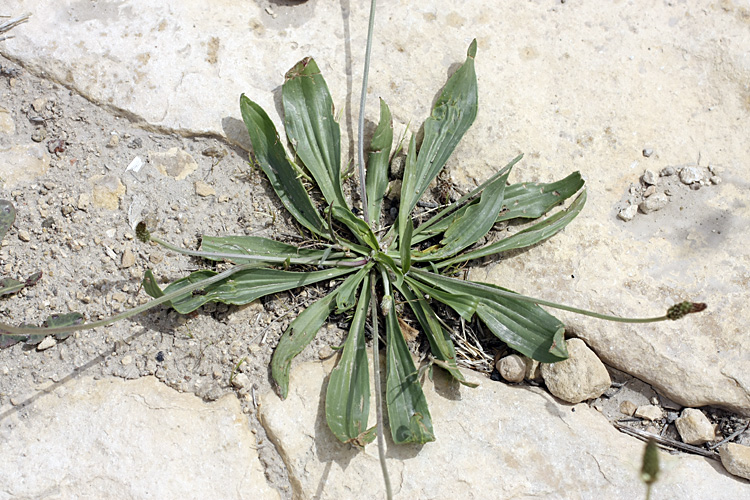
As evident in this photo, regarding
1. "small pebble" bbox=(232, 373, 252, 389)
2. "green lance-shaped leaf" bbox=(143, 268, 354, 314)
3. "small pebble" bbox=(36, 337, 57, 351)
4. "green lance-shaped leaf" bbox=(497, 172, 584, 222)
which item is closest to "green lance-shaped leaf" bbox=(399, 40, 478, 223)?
"green lance-shaped leaf" bbox=(497, 172, 584, 222)

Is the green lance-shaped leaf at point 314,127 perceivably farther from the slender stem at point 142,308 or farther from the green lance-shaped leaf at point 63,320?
the green lance-shaped leaf at point 63,320

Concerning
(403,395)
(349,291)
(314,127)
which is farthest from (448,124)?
(403,395)

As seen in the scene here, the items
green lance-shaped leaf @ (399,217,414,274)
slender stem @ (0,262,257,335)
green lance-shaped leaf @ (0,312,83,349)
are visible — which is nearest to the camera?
slender stem @ (0,262,257,335)

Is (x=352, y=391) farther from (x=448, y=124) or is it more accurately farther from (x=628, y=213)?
(x=628, y=213)

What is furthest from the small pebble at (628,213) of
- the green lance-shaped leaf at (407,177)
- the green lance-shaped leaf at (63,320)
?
the green lance-shaped leaf at (63,320)

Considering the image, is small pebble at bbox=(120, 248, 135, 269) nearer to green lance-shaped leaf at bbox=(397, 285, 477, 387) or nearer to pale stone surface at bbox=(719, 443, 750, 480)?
green lance-shaped leaf at bbox=(397, 285, 477, 387)

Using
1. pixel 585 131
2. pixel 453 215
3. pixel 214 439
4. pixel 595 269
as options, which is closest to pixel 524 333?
pixel 595 269

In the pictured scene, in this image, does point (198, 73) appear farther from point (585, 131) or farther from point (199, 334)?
point (585, 131)
